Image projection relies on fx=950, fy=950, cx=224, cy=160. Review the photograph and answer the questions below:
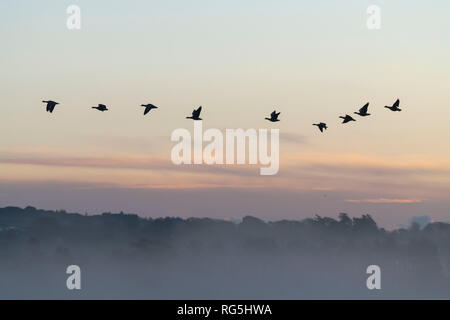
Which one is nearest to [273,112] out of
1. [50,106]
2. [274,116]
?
[274,116]

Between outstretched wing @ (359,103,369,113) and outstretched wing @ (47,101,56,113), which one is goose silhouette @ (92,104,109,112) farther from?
outstretched wing @ (359,103,369,113)

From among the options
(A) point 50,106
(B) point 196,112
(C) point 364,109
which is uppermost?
(C) point 364,109

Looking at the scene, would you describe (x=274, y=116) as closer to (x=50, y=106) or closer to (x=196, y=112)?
(x=196, y=112)

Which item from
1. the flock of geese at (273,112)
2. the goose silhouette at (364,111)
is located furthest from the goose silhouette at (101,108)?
the goose silhouette at (364,111)

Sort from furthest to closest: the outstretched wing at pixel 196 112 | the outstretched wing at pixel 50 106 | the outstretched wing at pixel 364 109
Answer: the outstretched wing at pixel 364 109 < the outstretched wing at pixel 50 106 < the outstretched wing at pixel 196 112

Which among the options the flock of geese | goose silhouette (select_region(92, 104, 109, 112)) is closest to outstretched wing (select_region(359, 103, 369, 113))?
the flock of geese

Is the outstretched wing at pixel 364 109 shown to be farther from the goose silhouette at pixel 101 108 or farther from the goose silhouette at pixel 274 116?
the goose silhouette at pixel 101 108

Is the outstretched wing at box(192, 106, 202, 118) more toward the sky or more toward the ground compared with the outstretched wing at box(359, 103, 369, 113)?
more toward the ground

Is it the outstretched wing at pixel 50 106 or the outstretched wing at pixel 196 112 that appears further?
the outstretched wing at pixel 50 106
